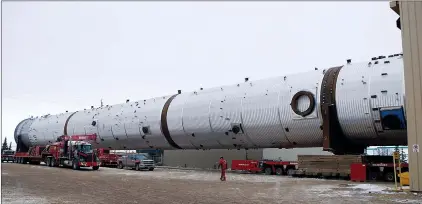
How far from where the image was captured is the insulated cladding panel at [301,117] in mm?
27219

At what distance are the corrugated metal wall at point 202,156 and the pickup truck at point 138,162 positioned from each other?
8.52 metres

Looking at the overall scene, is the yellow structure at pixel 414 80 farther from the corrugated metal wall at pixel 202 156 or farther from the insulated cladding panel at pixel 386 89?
the corrugated metal wall at pixel 202 156

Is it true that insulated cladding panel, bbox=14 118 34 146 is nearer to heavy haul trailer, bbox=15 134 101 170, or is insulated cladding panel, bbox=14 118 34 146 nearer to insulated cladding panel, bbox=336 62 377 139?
heavy haul trailer, bbox=15 134 101 170

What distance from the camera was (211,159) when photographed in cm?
4266

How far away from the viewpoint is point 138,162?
35438 millimetres

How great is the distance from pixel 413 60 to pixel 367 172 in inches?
423

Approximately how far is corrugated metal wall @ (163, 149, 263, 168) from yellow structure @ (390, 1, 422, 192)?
23.1 m

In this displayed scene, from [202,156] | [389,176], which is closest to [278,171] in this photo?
[389,176]

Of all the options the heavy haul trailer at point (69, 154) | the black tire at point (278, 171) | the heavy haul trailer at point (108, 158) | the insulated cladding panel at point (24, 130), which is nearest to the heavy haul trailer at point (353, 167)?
the black tire at point (278, 171)

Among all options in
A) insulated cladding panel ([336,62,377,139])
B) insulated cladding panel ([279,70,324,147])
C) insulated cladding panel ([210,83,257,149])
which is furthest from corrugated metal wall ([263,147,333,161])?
insulated cladding panel ([336,62,377,139])

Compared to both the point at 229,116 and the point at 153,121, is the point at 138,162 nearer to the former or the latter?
the point at 153,121

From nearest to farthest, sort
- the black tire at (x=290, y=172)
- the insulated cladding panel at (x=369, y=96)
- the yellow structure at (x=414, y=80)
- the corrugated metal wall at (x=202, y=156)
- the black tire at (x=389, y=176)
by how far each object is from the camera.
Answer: the yellow structure at (x=414, y=80) < the black tire at (x=389, y=176) < the insulated cladding panel at (x=369, y=96) < the black tire at (x=290, y=172) < the corrugated metal wall at (x=202, y=156)

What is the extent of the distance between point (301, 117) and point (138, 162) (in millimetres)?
15667

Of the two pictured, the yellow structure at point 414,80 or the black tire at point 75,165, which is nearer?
the yellow structure at point 414,80
